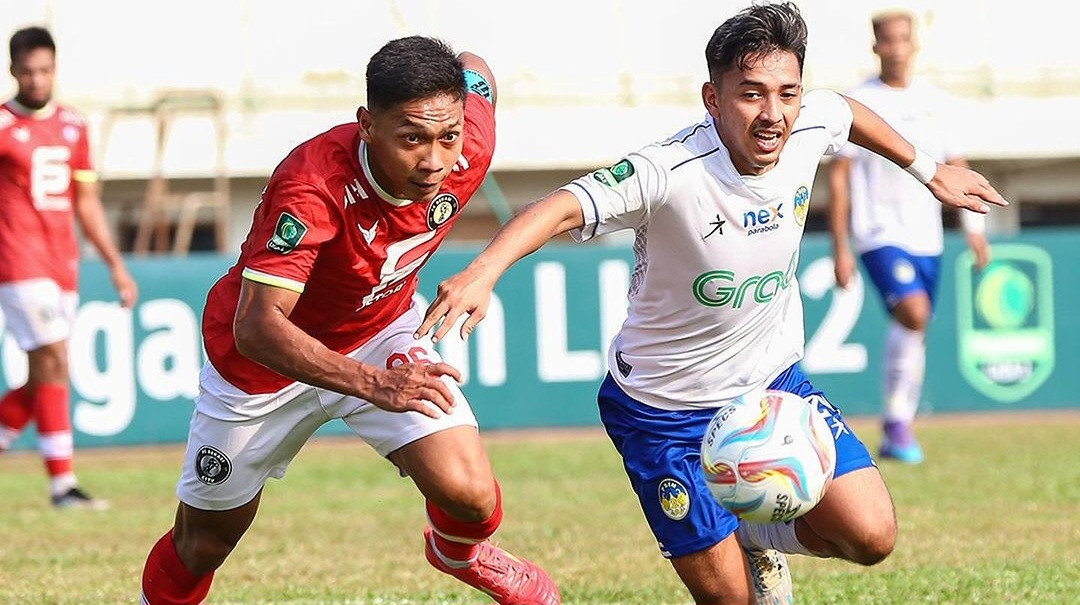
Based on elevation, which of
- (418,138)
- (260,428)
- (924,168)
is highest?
(418,138)

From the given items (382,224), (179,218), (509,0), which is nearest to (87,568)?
(382,224)

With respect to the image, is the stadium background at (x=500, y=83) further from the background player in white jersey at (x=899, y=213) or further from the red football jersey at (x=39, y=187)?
the red football jersey at (x=39, y=187)

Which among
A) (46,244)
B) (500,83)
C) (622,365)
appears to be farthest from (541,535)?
(500,83)

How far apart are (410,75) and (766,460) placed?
5.35 feet

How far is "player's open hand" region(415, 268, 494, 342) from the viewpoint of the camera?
4.74m

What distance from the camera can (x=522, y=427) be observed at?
1511 cm

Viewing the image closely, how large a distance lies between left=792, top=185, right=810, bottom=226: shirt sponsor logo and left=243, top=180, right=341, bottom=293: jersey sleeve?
60.5 inches

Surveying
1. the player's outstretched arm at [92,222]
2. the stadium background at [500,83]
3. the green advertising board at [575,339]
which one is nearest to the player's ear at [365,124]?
the player's outstretched arm at [92,222]

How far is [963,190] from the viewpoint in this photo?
610 centimetres

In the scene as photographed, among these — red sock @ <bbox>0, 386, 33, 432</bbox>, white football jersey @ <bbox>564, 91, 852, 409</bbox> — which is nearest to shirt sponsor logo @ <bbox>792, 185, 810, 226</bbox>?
white football jersey @ <bbox>564, 91, 852, 409</bbox>

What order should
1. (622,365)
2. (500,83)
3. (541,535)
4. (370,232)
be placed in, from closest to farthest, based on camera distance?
(370,232), (622,365), (541,535), (500,83)

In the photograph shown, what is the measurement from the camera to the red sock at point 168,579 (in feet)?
20.5

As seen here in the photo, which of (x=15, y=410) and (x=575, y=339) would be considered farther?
(x=575, y=339)

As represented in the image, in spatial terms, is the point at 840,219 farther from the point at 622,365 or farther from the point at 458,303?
the point at 458,303
